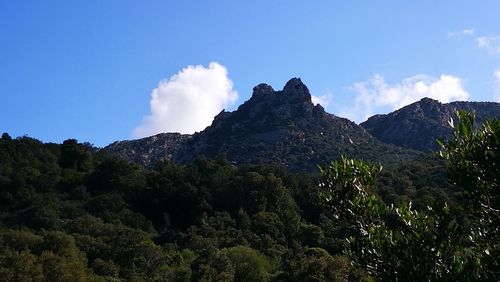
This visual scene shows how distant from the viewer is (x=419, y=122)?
161m

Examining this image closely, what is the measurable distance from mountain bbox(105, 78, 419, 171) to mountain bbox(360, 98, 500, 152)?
406 inches

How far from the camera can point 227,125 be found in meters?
162

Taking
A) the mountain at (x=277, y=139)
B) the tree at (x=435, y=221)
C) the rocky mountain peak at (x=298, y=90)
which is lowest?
the tree at (x=435, y=221)

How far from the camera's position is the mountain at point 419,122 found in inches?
6048

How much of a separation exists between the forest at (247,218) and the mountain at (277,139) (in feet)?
128

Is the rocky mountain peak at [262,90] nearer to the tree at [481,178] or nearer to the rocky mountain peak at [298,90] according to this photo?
the rocky mountain peak at [298,90]

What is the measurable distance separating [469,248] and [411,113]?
165 meters

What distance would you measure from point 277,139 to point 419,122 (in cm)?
4304

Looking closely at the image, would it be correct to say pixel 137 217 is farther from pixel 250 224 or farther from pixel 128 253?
pixel 128 253

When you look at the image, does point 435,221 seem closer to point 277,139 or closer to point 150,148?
point 277,139

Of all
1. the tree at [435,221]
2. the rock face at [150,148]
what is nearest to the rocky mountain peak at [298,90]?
the rock face at [150,148]

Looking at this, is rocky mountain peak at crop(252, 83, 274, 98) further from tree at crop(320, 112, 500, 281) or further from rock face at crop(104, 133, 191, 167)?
tree at crop(320, 112, 500, 281)

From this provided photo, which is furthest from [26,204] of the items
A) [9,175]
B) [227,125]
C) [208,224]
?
[227,125]

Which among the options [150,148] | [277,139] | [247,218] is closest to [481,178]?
[247,218]
